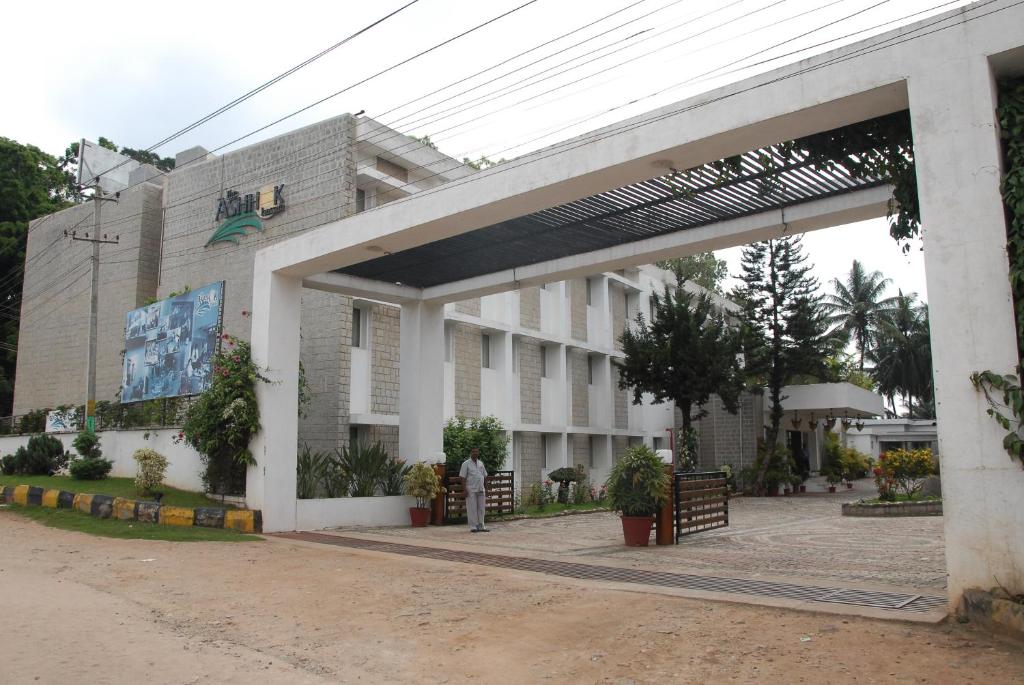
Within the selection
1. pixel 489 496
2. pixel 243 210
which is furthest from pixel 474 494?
pixel 243 210

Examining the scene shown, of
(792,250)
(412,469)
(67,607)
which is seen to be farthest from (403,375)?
(792,250)

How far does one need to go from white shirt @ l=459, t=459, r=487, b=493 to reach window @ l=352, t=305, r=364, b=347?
228 inches

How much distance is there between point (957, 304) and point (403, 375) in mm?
11514

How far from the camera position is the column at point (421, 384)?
16.0 metres

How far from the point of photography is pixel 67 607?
22.2 ft

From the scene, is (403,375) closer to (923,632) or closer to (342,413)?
(342,413)

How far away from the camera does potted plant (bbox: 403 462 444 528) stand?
14906 mm

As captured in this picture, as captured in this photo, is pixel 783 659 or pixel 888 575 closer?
pixel 783 659

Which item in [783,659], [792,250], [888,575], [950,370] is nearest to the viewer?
[783,659]

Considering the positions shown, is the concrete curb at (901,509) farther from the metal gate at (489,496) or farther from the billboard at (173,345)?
the billboard at (173,345)

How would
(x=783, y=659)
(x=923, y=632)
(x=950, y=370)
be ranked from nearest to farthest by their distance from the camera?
(x=783, y=659)
(x=923, y=632)
(x=950, y=370)

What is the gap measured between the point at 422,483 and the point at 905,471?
13.7 metres

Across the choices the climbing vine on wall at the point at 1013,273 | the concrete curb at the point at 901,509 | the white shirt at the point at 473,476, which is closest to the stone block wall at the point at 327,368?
the white shirt at the point at 473,476

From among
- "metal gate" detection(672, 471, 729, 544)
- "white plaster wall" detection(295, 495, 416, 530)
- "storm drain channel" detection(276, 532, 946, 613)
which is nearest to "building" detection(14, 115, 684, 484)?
"white plaster wall" detection(295, 495, 416, 530)
